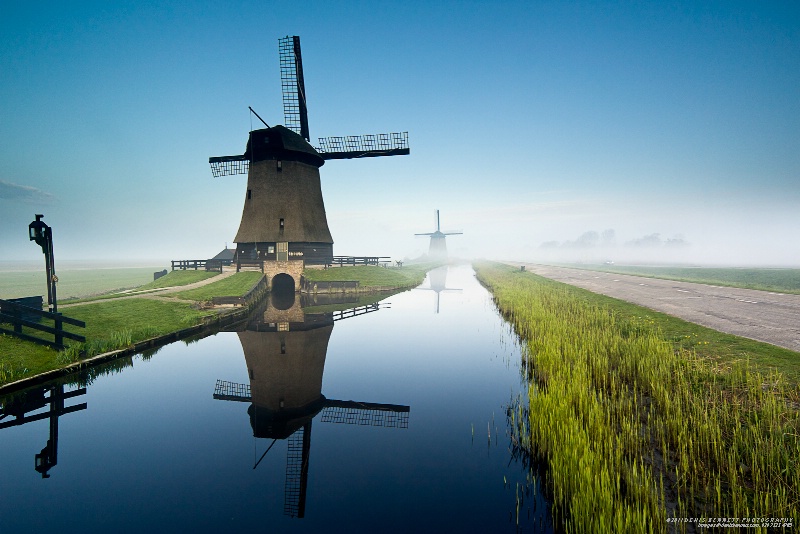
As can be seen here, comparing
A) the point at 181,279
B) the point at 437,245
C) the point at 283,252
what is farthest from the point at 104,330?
the point at 437,245

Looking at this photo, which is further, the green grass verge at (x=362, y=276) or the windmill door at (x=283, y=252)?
the green grass verge at (x=362, y=276)

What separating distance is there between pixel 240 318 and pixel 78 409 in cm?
1402

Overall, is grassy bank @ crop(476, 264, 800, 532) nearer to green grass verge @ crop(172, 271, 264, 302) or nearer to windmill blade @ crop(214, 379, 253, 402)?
windmill blade @ crop(214, 379, 253, 402)

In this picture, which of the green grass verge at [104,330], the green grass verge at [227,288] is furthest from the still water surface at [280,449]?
the green grass verge at [227,288]

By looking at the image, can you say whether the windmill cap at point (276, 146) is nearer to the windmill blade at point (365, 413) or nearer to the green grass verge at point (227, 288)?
the green grass verge at point (227, 288)

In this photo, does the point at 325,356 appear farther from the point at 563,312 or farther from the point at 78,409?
the point at 563,312

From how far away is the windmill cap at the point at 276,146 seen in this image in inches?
1411

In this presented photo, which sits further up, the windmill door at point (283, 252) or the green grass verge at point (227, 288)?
the windmill door at point (283, 252)

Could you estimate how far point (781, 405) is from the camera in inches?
296

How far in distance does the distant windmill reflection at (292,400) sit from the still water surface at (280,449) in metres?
0.05

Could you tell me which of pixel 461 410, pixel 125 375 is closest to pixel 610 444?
pixel 461 410

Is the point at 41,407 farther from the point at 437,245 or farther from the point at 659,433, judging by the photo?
the point at 437,245

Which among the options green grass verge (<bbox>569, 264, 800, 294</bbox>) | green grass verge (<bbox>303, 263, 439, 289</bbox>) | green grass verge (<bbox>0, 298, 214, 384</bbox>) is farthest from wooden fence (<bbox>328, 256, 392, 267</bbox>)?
green grass verge (<bbox>569, 264, 800, 294</bbox>)

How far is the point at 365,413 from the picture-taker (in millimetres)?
10094
